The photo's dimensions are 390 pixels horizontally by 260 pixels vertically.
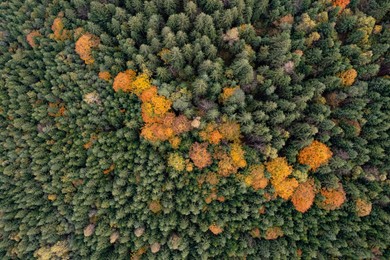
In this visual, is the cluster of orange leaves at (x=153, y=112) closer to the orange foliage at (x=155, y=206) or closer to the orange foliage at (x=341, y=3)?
the orange foliage at (x=155, y=206)

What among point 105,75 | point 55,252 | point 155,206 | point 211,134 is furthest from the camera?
point 55,252

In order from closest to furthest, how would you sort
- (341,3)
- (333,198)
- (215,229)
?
(333,198) → (215,229) → (341,3)

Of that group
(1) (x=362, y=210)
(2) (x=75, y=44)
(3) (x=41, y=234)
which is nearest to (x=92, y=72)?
(2) (x=75, y=44)

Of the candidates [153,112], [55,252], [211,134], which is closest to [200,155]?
[211,134]

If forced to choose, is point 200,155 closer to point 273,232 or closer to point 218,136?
point 218,136

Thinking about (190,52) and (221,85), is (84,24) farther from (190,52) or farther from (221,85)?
(221,85)

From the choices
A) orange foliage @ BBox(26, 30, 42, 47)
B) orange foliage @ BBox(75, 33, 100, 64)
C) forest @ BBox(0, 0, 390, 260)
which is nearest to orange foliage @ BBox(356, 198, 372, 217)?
forest @ BBox(0, 0, 390, 260)
